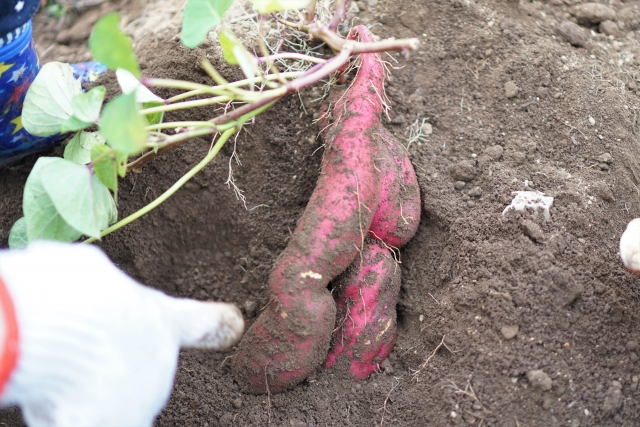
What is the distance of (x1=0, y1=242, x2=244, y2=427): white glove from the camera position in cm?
66

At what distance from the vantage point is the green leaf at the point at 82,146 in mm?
1223

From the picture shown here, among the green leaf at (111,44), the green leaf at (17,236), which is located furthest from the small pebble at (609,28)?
the green leaf at (17,236)

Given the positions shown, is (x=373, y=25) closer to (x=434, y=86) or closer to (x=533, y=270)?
(x=434, y=86)

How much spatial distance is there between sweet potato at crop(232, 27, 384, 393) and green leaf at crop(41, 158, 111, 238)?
39cm

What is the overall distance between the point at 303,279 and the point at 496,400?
1.54ft

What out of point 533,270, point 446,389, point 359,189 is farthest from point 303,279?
point 533,270

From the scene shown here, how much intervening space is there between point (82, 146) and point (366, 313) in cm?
75

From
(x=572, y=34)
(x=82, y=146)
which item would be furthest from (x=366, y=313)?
(x=572, y=34)

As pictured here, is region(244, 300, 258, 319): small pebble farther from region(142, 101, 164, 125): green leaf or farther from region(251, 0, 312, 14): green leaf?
region(251, 0, 312, 14): green leaf

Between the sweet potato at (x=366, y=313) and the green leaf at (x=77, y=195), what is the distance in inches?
22.1

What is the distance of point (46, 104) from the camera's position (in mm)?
1146

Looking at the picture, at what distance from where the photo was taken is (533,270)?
1186 millimetres

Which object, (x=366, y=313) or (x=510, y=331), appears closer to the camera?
(x=510, y=331)

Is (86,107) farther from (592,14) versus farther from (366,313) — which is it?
(592,14)
